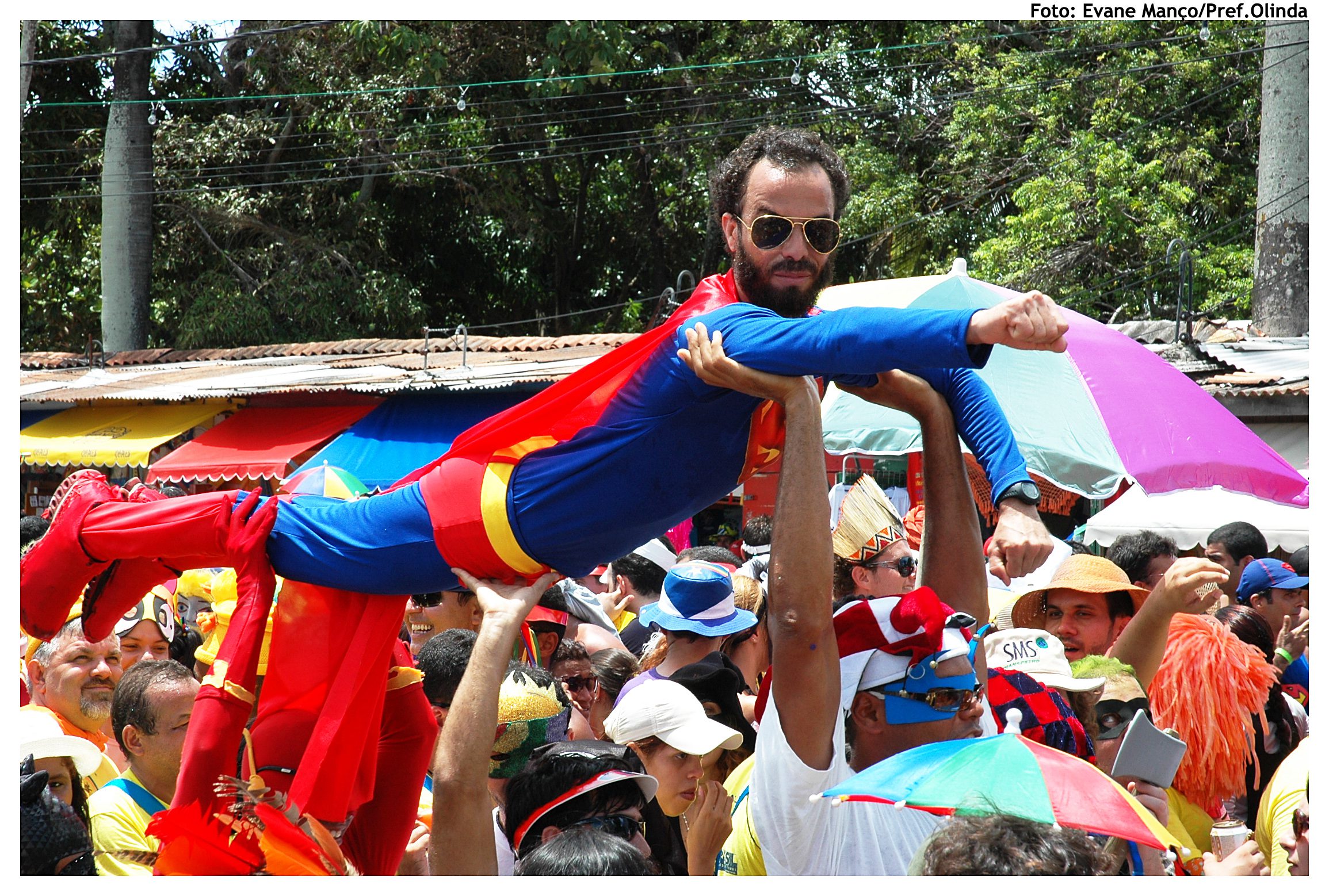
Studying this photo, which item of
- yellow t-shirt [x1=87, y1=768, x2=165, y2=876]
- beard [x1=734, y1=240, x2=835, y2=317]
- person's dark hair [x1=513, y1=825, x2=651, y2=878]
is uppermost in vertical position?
beard [x1=734, y1=240, x2=835, y2=317]

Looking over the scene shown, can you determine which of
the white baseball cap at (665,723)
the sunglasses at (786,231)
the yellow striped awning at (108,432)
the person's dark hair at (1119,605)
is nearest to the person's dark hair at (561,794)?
the white baseball cap at (665,723)

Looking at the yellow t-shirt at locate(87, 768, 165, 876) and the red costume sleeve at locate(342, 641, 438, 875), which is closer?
the yellow t-shirt at locate(87, 768, 165, 876)

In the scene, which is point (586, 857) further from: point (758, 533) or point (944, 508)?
Answer: point (758, 533)

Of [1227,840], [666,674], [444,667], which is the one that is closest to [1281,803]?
[1227,840]

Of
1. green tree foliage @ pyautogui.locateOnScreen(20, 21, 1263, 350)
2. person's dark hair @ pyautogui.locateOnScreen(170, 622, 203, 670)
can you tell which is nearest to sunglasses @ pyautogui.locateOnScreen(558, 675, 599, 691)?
person's dark hair @ pyautogui.locateOnScreen(170, 622, 203, 670)

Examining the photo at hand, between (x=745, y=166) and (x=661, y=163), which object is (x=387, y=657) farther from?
(x=661, y=163)

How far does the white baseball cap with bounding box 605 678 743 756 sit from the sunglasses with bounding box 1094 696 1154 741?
3.54 feet

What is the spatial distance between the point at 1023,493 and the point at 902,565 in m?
2.02

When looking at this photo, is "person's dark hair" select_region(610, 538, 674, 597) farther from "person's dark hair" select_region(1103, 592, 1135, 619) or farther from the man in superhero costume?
the man in superhero costume

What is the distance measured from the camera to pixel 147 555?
312 centimetres

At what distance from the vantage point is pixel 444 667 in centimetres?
381

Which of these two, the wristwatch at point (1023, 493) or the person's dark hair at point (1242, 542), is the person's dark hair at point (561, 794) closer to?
the wristwatch at point (1023, 493)

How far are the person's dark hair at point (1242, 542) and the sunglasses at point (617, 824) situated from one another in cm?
455

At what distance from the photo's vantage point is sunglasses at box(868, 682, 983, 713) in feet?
8.40
